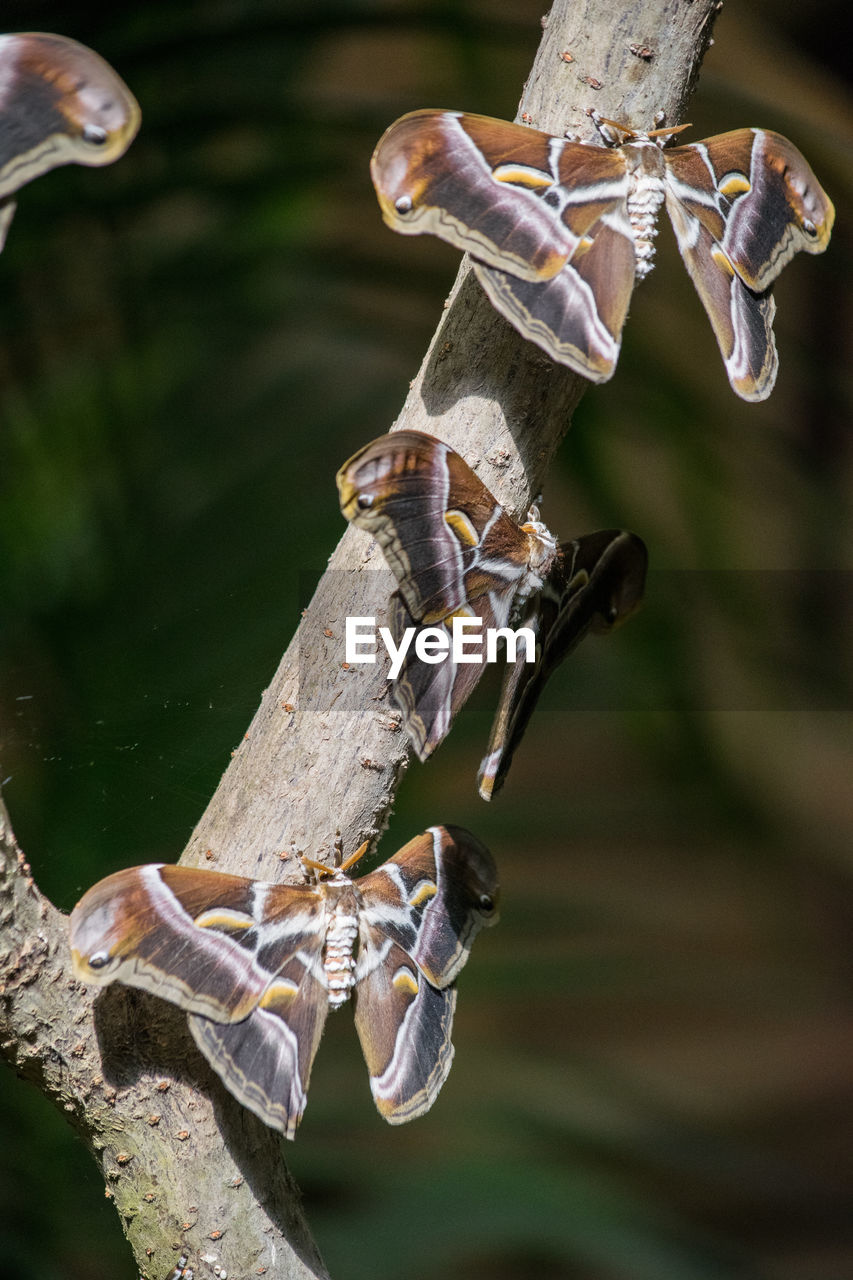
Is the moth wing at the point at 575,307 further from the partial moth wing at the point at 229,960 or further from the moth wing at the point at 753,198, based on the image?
the partial moth wing at the point at 229,960

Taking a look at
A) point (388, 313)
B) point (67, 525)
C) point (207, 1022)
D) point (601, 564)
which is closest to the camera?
point (207, 1022)

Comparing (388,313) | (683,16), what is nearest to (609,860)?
(388,313)

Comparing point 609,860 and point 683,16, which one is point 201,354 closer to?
point 683,16

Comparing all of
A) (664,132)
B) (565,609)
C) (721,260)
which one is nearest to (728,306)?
(721,260)

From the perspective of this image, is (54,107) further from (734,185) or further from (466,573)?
(734,185)

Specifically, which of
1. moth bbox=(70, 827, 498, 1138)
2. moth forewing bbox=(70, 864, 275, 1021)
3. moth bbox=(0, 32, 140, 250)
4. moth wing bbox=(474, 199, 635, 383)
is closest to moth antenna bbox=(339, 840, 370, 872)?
moth bbox=(70, 827, 498, 1138)

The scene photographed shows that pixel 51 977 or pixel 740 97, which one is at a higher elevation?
pixel 740 97
